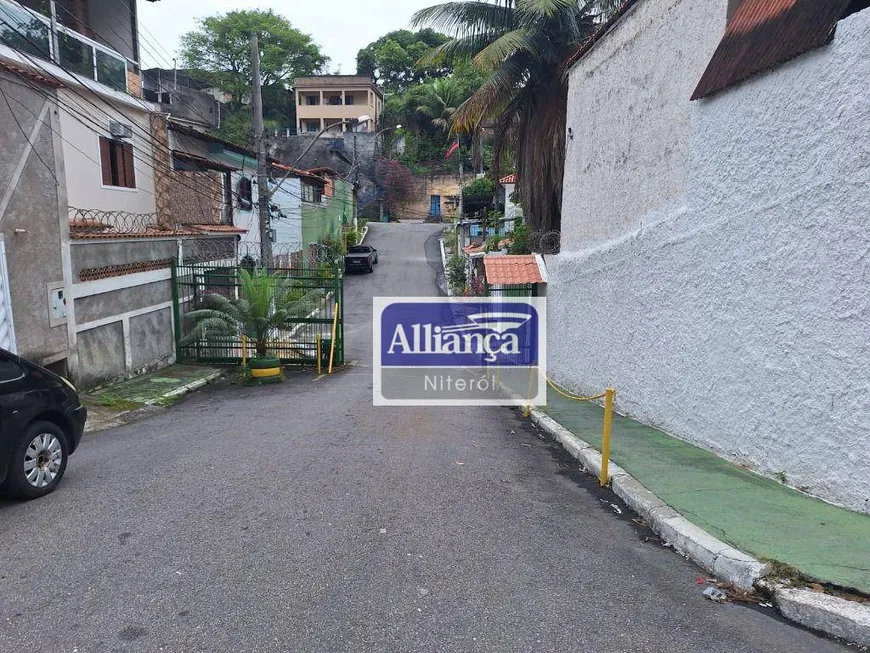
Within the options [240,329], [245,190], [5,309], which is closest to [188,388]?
[240,329]

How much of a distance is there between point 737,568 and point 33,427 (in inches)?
230

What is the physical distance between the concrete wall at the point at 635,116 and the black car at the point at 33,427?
7270 millimetres

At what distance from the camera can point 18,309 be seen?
942 cm

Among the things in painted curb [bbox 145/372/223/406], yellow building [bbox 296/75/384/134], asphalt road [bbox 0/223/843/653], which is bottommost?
painted curb [bbox 145/372/223/406]

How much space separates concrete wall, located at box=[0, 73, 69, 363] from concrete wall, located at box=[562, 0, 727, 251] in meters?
9.24

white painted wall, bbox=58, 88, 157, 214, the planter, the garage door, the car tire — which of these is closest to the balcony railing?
white painted wall, bbox=58, 88, 157, 214

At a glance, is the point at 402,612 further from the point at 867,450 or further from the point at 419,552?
the point at 867,450

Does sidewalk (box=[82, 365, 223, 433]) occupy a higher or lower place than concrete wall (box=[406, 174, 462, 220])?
lower

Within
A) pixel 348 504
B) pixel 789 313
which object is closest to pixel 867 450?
pixel 789 313

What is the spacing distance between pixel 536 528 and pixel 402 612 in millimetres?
1695

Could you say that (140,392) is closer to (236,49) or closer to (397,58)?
(236,49)

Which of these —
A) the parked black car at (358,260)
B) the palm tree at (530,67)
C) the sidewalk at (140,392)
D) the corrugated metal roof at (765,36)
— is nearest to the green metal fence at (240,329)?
the sidewalk at (140,392)

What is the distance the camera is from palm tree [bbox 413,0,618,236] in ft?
52.1

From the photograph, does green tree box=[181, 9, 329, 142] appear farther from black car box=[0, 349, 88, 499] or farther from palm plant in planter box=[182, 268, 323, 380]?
black car box=[0, 349, 88, 499]
